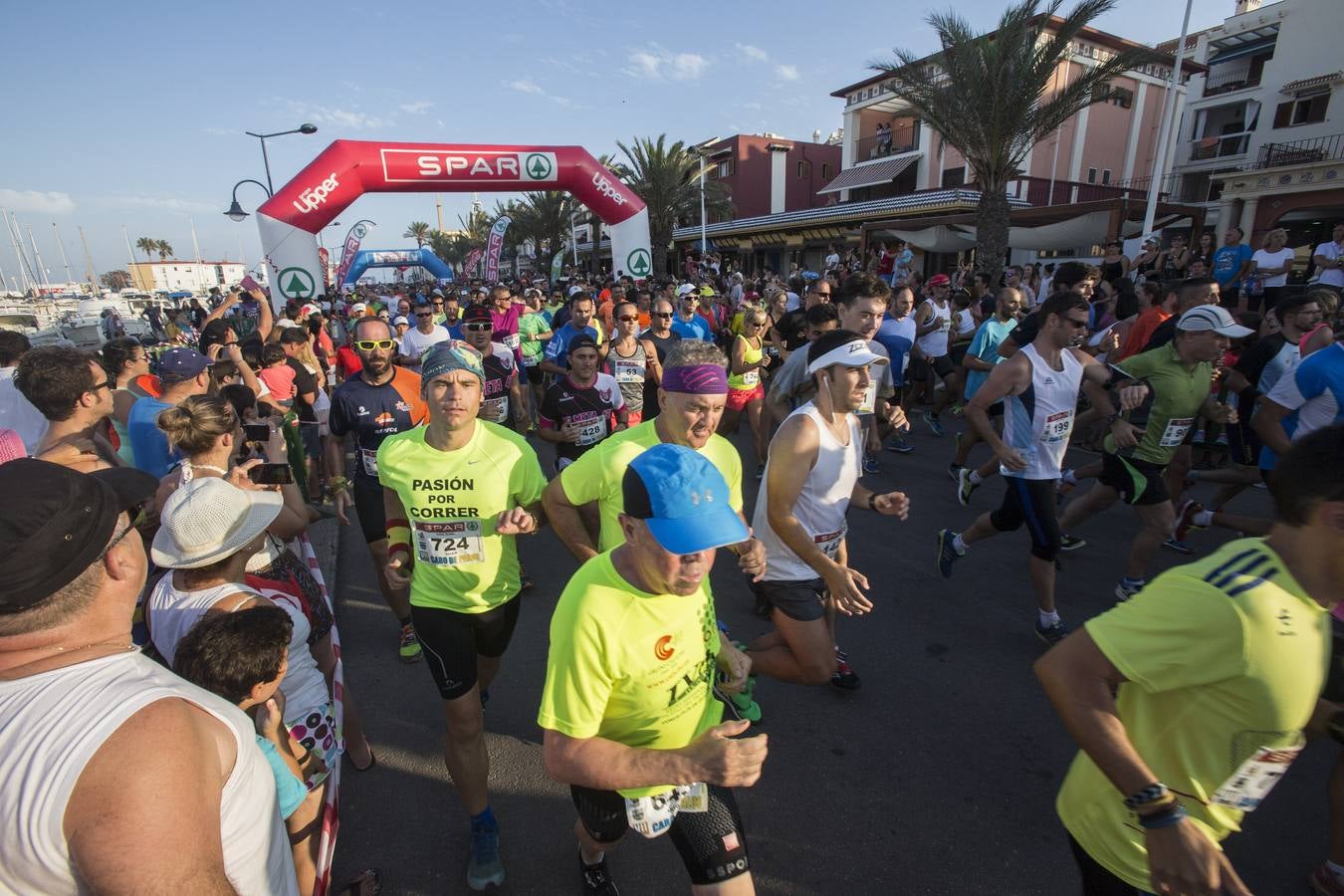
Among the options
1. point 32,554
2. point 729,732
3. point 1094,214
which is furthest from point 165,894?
point 1094,214

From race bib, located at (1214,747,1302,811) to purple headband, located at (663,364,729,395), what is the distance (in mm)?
1918

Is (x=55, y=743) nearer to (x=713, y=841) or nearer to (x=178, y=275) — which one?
(x=713, y=841)

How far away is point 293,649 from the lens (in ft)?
7.63

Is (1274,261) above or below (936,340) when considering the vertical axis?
above

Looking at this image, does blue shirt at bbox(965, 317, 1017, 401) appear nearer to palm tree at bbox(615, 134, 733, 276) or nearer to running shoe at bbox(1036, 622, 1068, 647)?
running shoe at bbox(1036, 622, 1068, 647)

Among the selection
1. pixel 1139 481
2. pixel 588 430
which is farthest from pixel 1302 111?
pixel 588 430

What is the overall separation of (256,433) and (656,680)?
3256mm

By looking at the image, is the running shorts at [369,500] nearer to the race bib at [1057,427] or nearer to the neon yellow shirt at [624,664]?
the neon yellow shirt at [624,664]

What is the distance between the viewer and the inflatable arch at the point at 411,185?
11.1m

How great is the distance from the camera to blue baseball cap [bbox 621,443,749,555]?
156cm

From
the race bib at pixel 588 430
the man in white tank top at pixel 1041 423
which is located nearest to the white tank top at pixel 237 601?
the race bib at pixel 588 430

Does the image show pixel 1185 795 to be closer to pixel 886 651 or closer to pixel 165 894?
pixel 165 894

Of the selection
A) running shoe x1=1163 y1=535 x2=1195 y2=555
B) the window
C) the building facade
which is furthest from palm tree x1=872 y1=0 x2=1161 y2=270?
the building facade

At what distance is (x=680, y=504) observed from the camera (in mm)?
1563
